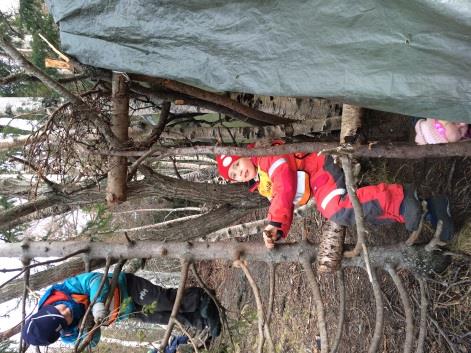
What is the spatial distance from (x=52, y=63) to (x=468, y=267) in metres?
2.83

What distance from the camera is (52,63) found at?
8.36 feet

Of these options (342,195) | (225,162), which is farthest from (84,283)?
(342,195)

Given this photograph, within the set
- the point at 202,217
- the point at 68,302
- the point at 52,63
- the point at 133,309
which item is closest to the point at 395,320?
the point at 202,217

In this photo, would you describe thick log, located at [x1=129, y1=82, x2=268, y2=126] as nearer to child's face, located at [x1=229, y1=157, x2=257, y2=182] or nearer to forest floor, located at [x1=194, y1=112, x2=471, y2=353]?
child's face, located at [x1=229, y1=157, x2=257, y2=182]

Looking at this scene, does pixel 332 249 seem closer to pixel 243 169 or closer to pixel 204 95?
pixel 243 169

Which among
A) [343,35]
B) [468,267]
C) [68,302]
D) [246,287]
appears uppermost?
[343,35]

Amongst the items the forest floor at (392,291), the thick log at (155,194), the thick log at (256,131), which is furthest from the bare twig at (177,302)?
the thick log at (256,131)

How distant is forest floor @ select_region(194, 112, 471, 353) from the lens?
2699 millimetres

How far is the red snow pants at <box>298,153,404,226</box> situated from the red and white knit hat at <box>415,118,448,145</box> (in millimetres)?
347

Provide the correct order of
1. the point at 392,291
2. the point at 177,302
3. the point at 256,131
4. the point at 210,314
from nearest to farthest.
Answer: the point at 177,302
the point at 392,291
the point at 256,131
the point at 210,314

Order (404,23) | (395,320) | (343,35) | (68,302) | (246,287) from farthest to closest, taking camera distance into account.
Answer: (246,287), (395,320), (68,302), (343,35), (404,23)

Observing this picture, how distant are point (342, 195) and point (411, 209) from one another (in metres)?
0.40

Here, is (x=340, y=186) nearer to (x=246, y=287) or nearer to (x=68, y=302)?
(x=68, y=302)

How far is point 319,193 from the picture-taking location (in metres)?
2.77
